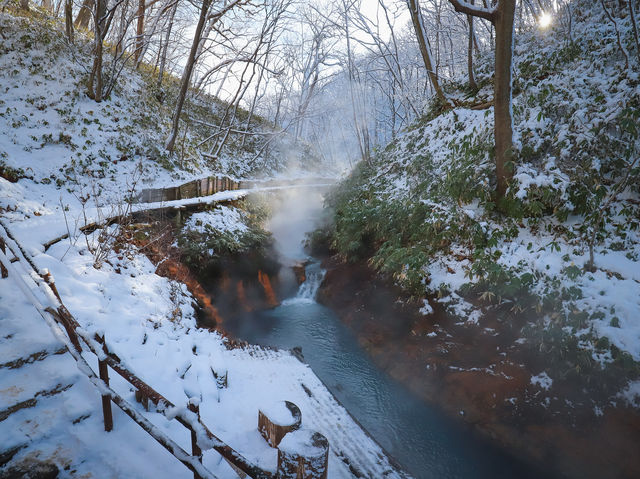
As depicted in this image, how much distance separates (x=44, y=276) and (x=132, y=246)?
485cm

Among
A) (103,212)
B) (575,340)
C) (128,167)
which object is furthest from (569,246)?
(128,167)

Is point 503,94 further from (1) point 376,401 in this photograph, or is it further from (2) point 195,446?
(2) point 195,446

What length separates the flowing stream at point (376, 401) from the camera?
5.23 meters

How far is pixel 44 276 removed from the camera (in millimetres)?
3523

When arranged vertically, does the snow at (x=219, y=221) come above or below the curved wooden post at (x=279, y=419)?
above

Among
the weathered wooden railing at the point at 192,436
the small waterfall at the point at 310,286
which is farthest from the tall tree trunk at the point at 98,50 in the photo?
the weathered wooden railing at the point at 192,436

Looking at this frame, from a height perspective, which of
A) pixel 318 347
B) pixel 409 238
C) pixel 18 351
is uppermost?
pixel 409 238

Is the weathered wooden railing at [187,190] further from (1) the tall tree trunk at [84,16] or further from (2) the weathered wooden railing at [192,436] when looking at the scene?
(1) the tall tree trunk at [84,16]

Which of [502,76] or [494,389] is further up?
[502,76]

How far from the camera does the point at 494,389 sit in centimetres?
581

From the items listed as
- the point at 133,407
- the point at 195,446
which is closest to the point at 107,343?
the point at 133,407

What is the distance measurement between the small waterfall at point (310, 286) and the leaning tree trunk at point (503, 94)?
7.01 meters

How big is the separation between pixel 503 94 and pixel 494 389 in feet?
20.6

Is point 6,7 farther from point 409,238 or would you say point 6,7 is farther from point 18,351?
point 409,238
